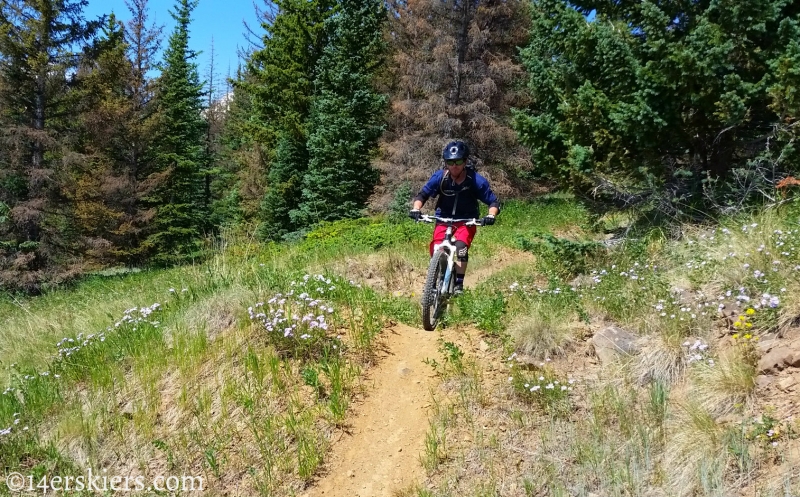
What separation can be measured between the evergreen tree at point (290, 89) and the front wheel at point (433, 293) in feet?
56.8

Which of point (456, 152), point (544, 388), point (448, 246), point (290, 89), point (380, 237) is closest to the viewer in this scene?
point (544, 388)

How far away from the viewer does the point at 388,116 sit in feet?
70.6

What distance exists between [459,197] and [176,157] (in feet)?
71.9

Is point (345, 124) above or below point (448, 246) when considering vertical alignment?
above

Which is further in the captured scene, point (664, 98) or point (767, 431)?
point (664, 98)

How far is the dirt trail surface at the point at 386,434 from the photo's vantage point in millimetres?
3812

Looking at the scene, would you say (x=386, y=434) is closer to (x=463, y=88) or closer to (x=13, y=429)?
(x=13, y=429)

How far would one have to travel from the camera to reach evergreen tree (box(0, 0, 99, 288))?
55.5 feet

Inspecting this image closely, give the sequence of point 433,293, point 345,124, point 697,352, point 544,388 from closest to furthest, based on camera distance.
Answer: point 697,352, point 544,388, point 433,293, point 345,124

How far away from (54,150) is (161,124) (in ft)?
17.8

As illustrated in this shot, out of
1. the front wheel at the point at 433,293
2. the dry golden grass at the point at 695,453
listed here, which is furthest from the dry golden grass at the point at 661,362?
the front wheel at the point at 433,293

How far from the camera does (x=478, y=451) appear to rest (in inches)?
151

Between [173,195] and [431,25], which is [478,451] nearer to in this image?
[431,25]

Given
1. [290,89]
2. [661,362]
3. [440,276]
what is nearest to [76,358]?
[440,276]
